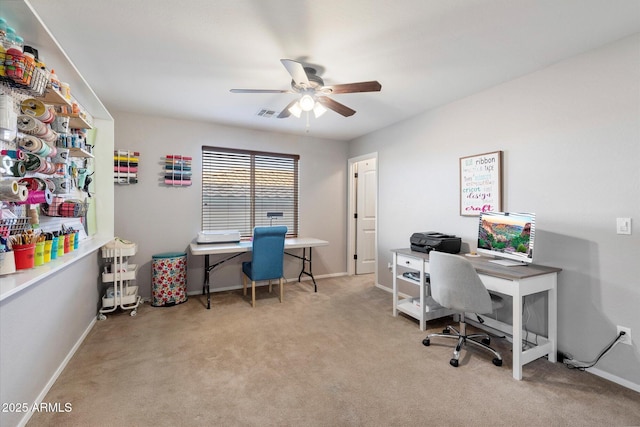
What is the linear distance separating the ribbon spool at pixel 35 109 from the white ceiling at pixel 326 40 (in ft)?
1.81

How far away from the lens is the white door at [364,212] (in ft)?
16.4

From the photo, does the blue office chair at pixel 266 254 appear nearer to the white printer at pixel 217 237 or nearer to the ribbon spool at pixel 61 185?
the white printer at pixel 217 237

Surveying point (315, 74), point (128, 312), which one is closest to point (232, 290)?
point (128, 312)

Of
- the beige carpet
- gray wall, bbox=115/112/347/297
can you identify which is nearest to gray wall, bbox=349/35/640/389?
the beige carpet

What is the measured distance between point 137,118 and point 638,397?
525 cm

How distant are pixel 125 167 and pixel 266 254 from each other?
2.04m

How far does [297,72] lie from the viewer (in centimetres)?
204

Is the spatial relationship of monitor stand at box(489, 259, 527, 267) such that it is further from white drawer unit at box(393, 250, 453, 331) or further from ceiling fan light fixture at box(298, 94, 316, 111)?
ceiling fan light fixture at box(298, 94, 316, 111)

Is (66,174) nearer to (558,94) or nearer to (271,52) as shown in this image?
(271,52)

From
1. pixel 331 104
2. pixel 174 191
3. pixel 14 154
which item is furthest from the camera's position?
pixel 174 191

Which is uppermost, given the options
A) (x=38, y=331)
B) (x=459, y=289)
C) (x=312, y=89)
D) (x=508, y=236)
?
(x=312, y=89)

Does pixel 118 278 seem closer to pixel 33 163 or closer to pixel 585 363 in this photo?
pixel 33 163

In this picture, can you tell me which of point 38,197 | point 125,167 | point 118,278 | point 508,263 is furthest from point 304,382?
point 125,167

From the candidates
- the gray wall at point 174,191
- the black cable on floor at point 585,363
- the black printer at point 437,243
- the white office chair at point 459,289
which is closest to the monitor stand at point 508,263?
the white office chair at point 459,289
